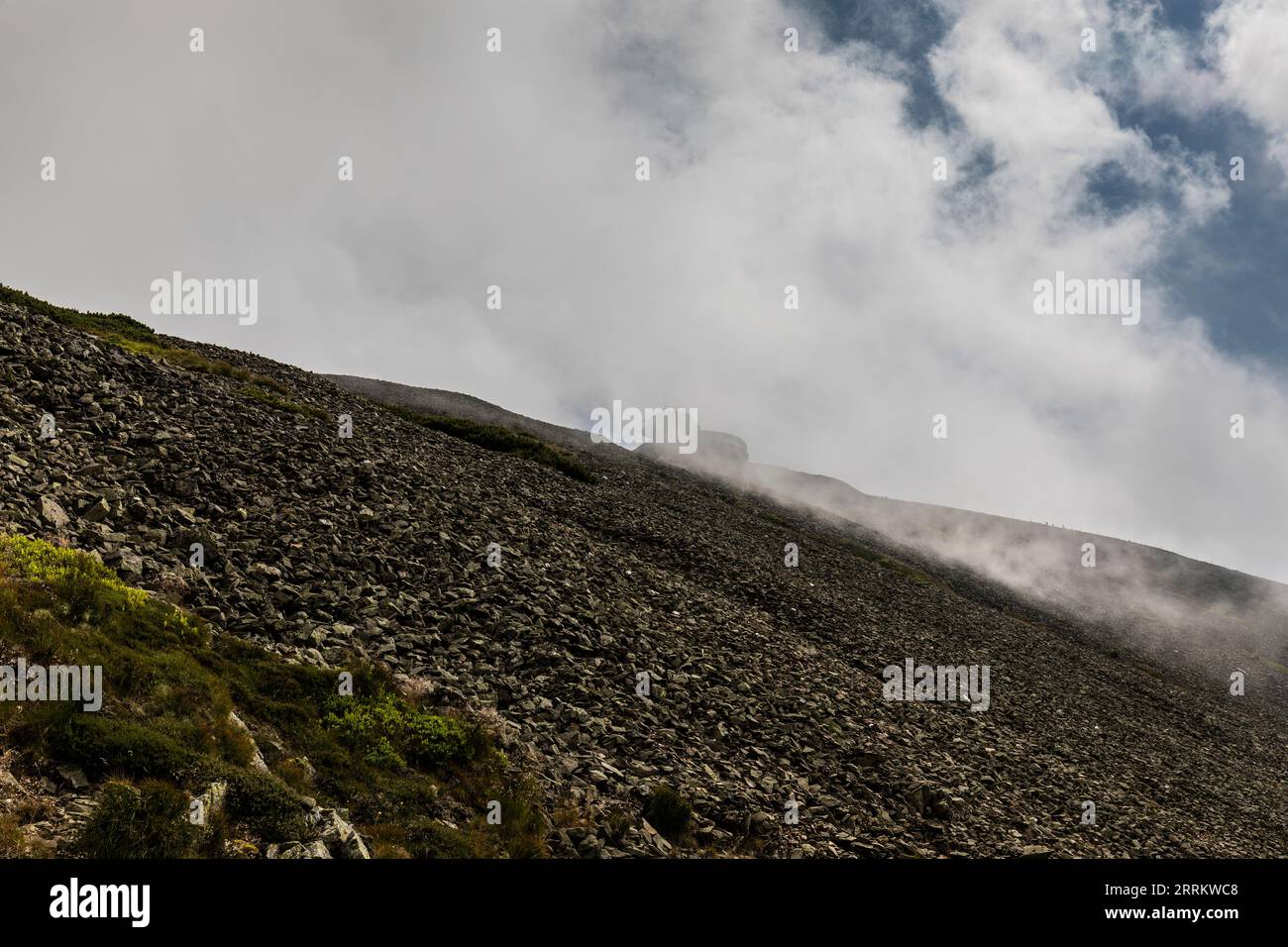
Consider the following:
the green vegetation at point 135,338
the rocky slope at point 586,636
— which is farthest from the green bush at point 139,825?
the green vegetation at point 135,338

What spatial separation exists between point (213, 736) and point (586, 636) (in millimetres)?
10853

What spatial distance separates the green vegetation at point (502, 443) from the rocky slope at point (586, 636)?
1069cm

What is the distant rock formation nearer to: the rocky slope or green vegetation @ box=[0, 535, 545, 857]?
the rocky slope

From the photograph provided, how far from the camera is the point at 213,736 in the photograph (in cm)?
960

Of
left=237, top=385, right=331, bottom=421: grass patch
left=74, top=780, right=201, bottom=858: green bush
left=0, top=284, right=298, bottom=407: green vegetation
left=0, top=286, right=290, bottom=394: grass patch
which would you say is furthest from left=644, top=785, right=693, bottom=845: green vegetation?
left=0, top=286, right=290, bottom=394: grass patch

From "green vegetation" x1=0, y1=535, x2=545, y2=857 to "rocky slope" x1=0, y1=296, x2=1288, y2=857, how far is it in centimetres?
126

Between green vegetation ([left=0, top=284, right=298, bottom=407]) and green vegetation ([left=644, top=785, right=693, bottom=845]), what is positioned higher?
green vegetation ([left=0, top=284, right=298, bottom=407])

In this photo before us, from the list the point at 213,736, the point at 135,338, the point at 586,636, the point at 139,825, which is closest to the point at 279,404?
the point at 135,338

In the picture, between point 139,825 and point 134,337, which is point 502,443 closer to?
point 134,337

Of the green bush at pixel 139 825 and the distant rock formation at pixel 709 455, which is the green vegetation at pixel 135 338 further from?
the distant rock formation at pixel 709 455

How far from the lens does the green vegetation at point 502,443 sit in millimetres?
46312

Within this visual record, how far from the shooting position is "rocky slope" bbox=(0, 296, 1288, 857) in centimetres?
1448

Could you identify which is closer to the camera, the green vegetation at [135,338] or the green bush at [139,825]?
the green bush at [139,825]

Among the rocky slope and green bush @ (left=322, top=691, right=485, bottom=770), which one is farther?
the rocky slope
